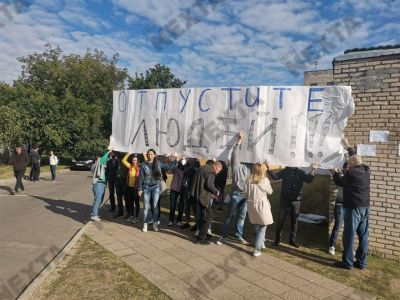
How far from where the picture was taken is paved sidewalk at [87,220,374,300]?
190 inches

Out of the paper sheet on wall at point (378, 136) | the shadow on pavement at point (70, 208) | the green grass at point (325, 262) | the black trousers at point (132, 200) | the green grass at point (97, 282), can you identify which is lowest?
the shadow on pavement at point (70, 208)

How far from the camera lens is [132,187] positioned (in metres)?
9.08

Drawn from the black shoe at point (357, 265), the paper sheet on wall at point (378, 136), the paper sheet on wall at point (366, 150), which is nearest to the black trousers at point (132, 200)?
the black shoe at point (357, 265)

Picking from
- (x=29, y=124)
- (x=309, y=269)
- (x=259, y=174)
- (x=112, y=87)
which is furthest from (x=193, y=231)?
(x=112, y=87)

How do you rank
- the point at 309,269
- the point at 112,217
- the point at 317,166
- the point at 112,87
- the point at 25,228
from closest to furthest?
1. the point at 309,269
2. the point at 317,166
3. the point at 25,228
4. the point at 112,217
5. the point at 112,87

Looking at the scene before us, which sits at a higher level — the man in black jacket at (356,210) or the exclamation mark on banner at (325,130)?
the exclamation mark on banner at (325,130)

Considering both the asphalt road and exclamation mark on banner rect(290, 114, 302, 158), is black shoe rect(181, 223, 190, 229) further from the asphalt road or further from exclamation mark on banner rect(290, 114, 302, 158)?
exclamation mark on banner rect(290, 114, 302, 158)

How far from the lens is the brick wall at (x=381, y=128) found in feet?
21.1

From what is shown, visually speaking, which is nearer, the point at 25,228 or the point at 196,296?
the point at 196,296

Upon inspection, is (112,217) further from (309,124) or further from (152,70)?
(152,70)

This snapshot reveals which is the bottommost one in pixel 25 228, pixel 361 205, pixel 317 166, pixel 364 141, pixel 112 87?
pixel 25 228

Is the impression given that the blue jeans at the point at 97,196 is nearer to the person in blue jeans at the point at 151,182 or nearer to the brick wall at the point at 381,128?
the person in blue jeans at the point at 151,182

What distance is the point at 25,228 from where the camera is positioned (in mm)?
7984

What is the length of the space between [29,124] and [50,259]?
2802cm
